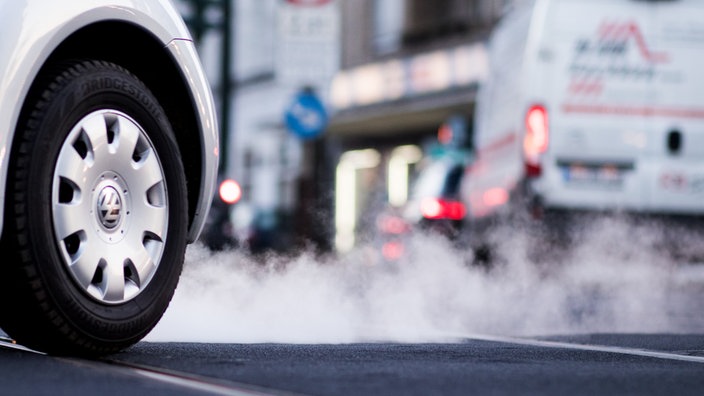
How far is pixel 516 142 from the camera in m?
13.8

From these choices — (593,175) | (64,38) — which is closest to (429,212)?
(593,175)

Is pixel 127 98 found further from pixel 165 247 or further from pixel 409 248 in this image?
pixel 409 248

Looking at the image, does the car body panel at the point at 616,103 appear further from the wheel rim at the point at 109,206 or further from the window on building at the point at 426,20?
the window on building at the point at 426,20

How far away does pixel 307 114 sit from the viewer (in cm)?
1791

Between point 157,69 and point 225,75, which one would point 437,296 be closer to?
point 157,69

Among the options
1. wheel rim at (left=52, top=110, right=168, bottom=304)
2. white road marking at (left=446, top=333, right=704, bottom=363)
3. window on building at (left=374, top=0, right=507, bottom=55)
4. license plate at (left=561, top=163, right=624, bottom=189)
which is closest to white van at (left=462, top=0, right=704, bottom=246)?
license plate at (left=561, top=163, right=624, bottom=189)

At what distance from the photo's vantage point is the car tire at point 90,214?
4.69m

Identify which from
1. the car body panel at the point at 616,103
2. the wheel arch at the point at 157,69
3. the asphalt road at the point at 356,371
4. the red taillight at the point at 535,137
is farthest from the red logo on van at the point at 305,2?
the wheel arch at the point at 157,69

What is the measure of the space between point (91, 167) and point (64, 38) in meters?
0.38

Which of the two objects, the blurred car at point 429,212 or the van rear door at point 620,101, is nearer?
the van rear door at point 620,101

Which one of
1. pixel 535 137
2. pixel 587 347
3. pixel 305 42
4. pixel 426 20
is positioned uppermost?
pixel 426 20

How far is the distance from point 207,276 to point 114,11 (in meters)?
3.42

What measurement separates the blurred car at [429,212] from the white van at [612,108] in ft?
10.4

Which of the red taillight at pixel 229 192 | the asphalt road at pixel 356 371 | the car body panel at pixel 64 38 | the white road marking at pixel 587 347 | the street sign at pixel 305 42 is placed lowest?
the asphalt road at pixel 356 371
